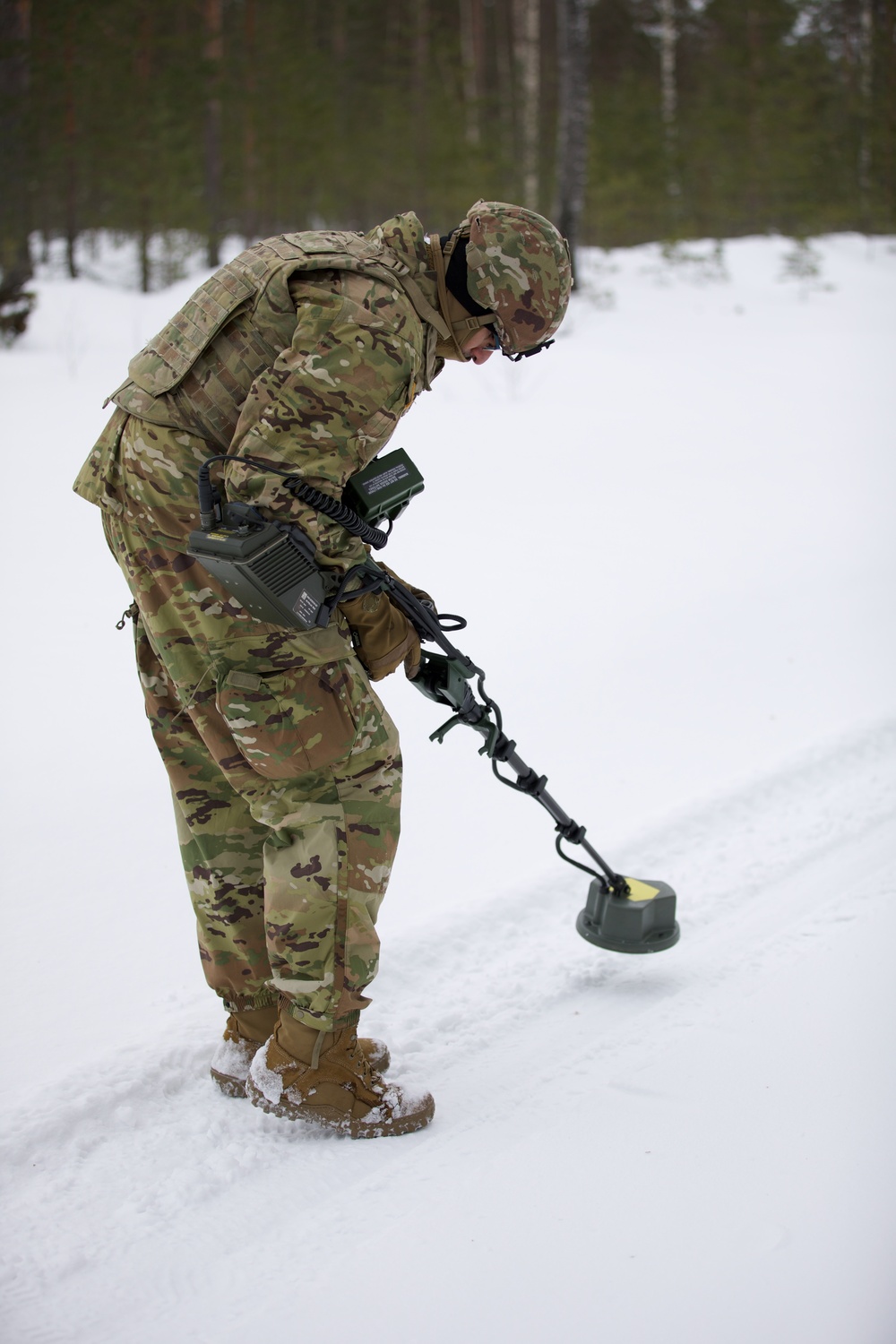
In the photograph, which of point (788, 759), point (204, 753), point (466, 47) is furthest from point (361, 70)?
point (204, 753)

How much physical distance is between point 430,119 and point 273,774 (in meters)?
17.7

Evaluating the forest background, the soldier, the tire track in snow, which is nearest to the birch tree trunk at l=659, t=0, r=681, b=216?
the forest background

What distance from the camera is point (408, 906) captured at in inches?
117

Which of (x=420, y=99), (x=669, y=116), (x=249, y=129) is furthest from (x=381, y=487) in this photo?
(x=669, y=116)

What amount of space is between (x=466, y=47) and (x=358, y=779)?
74.9 feet

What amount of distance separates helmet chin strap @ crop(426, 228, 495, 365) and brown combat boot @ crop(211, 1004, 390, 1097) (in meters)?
1.41

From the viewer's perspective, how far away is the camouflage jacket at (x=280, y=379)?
174 cm

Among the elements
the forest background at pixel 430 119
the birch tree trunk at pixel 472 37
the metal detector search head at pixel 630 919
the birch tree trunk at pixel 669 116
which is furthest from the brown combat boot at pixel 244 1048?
Result: the birch tree trunk at pixel 472 37

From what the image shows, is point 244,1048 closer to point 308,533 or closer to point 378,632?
point 378,632

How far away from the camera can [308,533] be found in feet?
5.91

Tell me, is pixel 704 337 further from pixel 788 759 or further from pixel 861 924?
pixel 861 924

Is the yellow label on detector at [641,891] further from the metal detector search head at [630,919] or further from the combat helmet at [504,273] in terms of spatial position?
the combat helmet at [504,273]

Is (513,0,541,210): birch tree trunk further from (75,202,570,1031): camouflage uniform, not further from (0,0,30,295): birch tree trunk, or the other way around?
(75,202,570,1031): camouflage uniform

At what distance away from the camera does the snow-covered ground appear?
170cm
